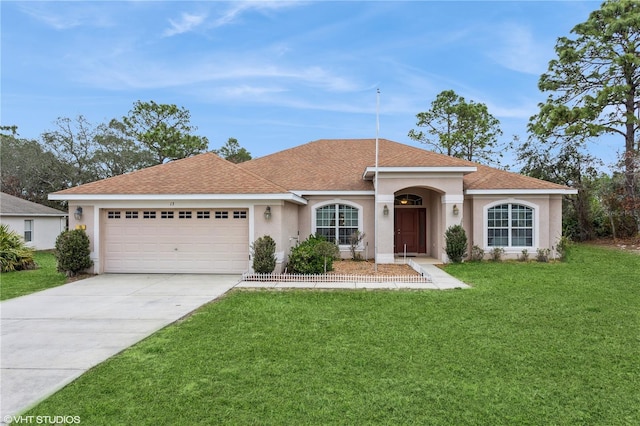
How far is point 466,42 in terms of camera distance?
17.0 metres

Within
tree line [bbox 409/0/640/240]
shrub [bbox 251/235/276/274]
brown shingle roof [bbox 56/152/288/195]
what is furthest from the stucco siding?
tree line [bbox 409/0/640/240]

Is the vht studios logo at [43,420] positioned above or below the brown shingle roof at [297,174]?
below

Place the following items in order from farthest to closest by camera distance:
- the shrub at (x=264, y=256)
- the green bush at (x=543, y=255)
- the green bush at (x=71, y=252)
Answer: the green bush at (x=543, y=255), the green bush at (x=71, y=252), the shrub at (x=264, y=256)

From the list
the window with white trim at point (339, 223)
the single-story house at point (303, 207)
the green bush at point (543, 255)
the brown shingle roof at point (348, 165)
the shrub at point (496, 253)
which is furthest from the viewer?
the window with white trim at point (339, 223)

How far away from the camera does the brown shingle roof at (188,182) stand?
12.0 meters

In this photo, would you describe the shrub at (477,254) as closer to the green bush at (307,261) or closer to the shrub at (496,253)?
the shrub at (496,253)

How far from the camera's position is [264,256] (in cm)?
1123

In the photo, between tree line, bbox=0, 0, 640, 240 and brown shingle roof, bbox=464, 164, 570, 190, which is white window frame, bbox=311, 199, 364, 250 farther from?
tree line, bbox=0, 0, 640, 240

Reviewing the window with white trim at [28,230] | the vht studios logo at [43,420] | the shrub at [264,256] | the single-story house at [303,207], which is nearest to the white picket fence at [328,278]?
the shrub at [264,256]

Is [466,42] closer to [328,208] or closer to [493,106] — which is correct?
[328,208]

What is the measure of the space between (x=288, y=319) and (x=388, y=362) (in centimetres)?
254

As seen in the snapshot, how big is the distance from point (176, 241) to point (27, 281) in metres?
4.61

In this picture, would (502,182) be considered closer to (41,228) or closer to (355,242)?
(355,242)

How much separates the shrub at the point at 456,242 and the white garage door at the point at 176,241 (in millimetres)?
7865
